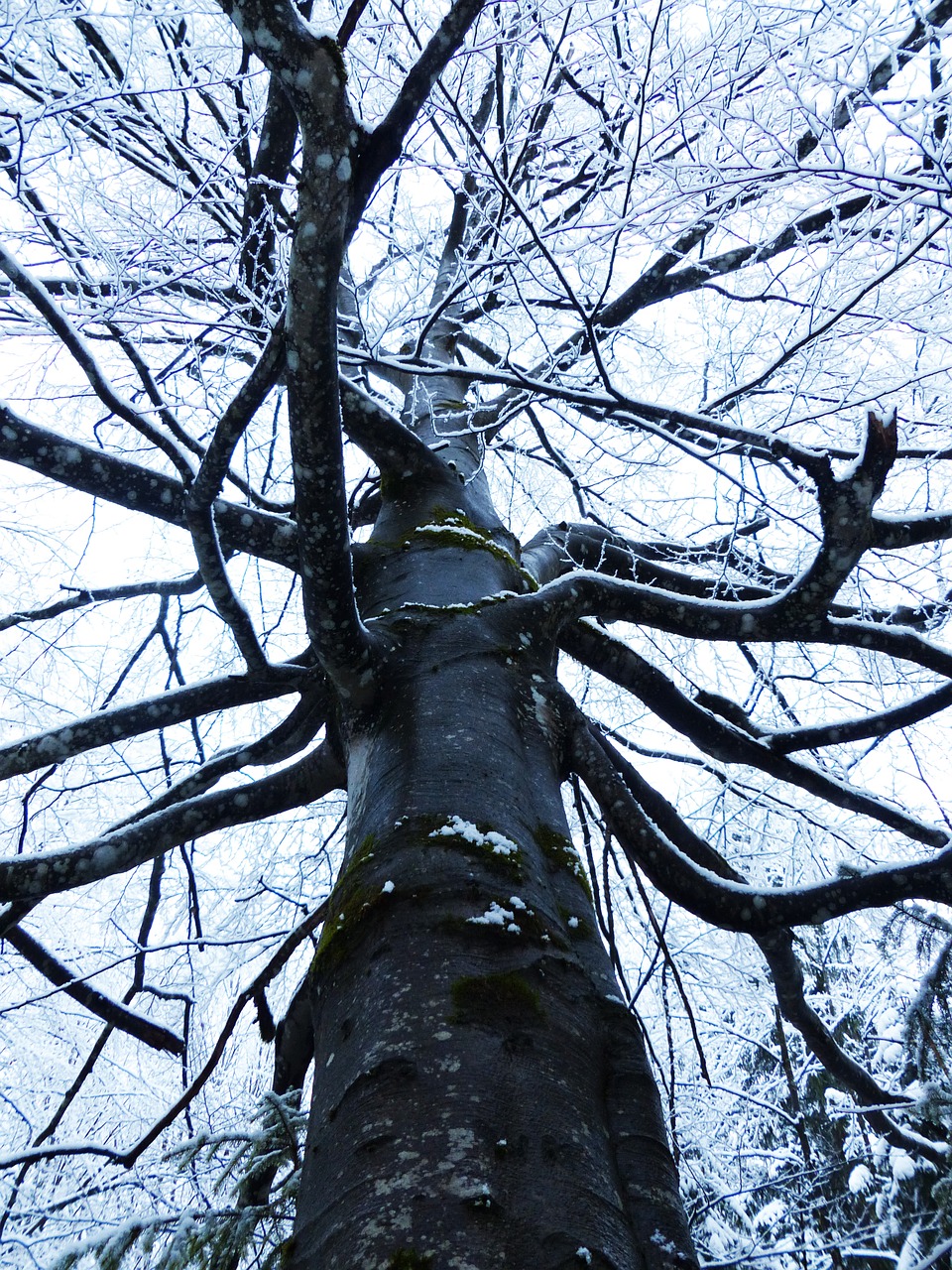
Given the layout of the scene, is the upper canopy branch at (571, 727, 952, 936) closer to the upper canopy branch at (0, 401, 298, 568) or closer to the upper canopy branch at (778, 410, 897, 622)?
the upper canopy branch at (778, 410, 897, 622)

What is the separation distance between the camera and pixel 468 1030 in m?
1.17

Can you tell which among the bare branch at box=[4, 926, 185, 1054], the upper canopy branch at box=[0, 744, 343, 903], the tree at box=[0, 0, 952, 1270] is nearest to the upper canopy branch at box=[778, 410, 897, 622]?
the tree at box=[0, 0, 952, 1270]

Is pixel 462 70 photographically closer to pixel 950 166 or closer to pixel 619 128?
pixel 619 128

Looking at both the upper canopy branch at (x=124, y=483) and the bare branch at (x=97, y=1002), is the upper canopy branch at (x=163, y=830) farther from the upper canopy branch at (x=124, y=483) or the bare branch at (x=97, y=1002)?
the bare branch at (x=97, y=1002)

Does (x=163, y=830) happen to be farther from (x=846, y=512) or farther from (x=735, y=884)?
(x=846, y=512)

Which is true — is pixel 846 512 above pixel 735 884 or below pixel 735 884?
above

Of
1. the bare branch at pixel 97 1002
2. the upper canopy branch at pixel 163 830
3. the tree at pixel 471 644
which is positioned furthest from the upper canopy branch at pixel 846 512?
the bare branch at pixel 97 1002

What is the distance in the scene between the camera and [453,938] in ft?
4.26

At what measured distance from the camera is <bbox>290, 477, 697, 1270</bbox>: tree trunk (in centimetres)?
99

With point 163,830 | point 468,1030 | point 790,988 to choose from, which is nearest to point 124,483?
point 163,830

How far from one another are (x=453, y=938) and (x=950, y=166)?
196 centimetres

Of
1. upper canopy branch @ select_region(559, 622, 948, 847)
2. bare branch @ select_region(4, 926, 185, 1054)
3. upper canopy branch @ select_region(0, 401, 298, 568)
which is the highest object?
upper canopy branch @ select_region(0, 401, 298, 568)

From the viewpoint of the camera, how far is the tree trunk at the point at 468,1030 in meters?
0.99

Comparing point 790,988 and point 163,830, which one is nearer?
point 163,830
